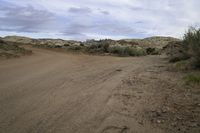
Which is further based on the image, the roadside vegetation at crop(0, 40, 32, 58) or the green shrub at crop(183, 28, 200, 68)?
the roadside vegetation at crop(0, 40, 32, 58)

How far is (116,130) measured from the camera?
641 centimetres

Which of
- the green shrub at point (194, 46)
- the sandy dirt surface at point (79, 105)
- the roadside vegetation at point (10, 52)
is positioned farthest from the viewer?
the roadside vegetation at point (10, 52)

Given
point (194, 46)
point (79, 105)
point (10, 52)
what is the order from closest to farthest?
point (79, 105) < point (194, 46) < point (10, 52)

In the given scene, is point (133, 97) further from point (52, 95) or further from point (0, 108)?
point (0, 108)

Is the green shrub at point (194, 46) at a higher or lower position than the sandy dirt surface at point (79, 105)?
higher

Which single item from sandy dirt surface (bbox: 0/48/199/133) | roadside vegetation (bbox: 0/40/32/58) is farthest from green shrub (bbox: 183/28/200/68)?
roadside vegetation (bbox: 0/40/32/58)

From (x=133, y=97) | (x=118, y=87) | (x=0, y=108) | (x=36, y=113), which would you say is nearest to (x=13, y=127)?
(x=36, y=113)

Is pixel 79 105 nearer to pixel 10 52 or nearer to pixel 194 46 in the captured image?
pixel 194 46

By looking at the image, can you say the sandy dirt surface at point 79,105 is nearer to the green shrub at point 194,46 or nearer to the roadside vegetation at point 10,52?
the green shrub at point 194,46

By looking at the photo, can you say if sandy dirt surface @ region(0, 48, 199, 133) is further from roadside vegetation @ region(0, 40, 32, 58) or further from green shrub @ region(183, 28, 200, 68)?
roadside vegetation @ region(0, 40, 32, 58)

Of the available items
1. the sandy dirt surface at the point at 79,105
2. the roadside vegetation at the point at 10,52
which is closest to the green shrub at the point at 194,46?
the sandy dirt surface at the point at 79,105

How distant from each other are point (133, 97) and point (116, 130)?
3200 millimetres

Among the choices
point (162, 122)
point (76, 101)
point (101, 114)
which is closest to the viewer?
point (162, 122)

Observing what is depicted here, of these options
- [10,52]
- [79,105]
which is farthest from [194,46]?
[10,52]
